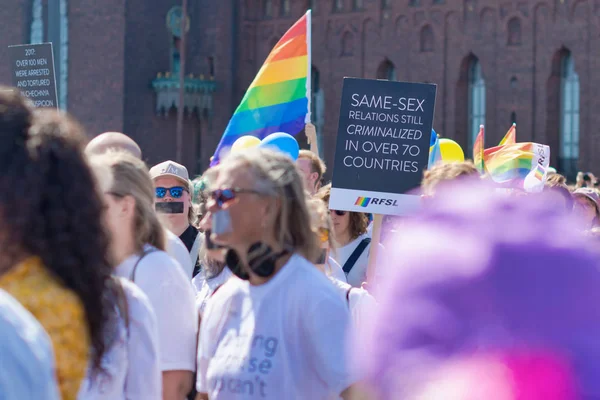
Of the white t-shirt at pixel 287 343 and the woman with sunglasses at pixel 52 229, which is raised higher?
the woman with sunglasses at pixel 52 229

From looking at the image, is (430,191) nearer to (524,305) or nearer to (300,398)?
(300,398)

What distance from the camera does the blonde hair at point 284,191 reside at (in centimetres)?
308

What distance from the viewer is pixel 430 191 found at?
4020 millimetres

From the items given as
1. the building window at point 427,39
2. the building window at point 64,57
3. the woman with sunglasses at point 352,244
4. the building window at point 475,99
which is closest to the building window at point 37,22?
the building window at point 64,57

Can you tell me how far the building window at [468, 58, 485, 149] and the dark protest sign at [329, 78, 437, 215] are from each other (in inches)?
893

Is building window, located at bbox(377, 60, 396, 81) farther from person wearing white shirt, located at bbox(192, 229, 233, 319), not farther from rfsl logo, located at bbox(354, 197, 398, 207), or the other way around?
person wearing white shirt, located at bbox(192, 229, 233, 319)

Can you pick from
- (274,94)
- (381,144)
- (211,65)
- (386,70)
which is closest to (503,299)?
(381,144)

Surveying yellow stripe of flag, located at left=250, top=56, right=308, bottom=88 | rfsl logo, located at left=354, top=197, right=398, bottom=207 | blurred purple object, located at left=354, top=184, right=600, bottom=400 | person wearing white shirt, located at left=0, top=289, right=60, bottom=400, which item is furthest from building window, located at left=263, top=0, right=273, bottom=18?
blurred purple object, located at left=354, top=184, right=600, bottom=400

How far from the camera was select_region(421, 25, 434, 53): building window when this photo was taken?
29.3m

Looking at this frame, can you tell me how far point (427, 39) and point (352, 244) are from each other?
Answer: 24406mm

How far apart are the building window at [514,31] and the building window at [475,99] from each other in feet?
3.65

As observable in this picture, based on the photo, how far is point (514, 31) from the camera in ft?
91.9

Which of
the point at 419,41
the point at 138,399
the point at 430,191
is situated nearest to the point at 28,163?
the point at 138,399

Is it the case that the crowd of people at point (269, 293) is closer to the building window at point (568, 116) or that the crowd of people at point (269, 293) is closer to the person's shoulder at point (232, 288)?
the person's shoulder at point (232, 288)
